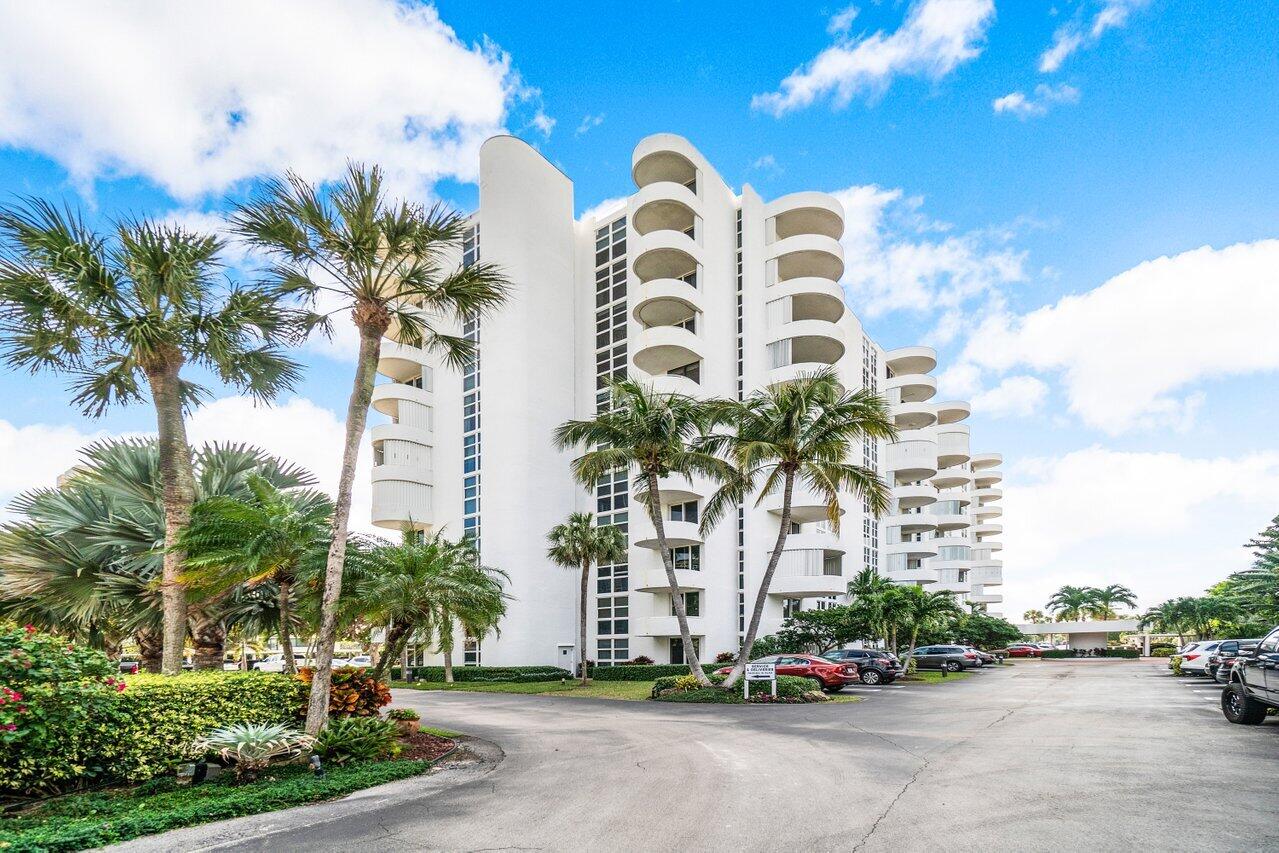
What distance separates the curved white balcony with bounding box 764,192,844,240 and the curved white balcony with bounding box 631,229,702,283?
6.44m

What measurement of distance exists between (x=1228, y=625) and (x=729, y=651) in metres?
51.0

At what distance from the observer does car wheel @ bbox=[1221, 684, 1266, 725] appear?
1468 cm

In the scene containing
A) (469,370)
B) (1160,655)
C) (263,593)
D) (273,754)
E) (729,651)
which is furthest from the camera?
(1160,655)

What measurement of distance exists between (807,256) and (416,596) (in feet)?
115

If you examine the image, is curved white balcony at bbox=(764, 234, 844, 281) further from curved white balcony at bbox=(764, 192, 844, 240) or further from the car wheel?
the car wheel

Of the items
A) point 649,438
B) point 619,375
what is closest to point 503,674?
point 619,375

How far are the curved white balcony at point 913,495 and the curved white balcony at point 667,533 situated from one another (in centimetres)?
2627

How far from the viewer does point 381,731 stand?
12188 mm

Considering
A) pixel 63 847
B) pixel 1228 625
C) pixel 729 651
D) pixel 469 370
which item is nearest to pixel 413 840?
pixel 63 847

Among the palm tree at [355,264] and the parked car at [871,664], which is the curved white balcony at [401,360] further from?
the palm tree at [355,264]

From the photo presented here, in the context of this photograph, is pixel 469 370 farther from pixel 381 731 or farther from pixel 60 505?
pixel 381 731

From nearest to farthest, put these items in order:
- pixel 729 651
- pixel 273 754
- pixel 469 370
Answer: pixel 273 754 < pixel 729 651 < pixel 469 370

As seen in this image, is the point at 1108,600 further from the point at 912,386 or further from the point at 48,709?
the point at 48,709

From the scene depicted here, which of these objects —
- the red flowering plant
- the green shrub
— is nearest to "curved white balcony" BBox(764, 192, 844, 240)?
the green shrub
